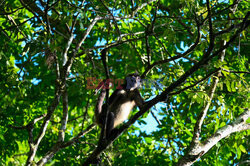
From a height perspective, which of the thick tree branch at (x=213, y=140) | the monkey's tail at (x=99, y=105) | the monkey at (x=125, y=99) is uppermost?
→ the monkey at (x=125, y=99)

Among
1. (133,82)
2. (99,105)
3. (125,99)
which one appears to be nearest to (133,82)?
(133,82)

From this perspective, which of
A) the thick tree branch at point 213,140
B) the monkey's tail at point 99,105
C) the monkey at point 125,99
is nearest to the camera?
the thick tree branch at point 213,140

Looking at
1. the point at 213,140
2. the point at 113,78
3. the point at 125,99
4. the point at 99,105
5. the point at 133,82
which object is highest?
the point at 113,78

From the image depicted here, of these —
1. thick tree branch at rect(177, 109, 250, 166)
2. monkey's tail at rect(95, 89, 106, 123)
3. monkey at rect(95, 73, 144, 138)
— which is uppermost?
monkey at rect(95, 73, 144, 138)

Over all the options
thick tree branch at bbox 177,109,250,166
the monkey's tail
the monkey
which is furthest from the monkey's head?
thick tree branch at bbox 177,109,250,166

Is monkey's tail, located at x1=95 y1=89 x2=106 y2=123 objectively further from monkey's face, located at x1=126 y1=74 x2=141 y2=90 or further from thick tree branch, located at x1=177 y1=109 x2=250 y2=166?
thick tree branch, located at x1=177 y1=109 x2=250 y2=166

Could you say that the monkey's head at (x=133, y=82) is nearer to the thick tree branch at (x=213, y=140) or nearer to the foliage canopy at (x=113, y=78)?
the foliage canopy at (x=113, y=78)

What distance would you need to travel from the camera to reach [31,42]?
470cm

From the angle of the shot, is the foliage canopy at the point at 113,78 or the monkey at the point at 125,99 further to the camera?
the monkey at the point at 125,99

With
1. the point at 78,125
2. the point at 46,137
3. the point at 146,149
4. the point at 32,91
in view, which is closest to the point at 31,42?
the point at 32,91

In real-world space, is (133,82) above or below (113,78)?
below

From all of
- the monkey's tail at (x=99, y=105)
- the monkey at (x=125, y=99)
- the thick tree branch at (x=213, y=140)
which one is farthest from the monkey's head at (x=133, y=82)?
the thick tree branch at (x=213, y=140)

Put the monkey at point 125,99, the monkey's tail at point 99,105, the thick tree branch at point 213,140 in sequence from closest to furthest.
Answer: the thick tree branch at point 213,140 → the monkey's tail at point 99,105 → the monkey at point 125,99

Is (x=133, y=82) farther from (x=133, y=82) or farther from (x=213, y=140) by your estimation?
(x=213, y=140)
